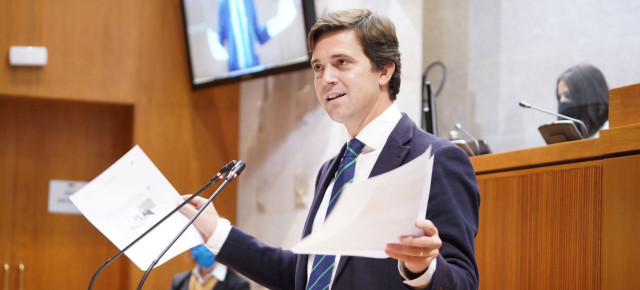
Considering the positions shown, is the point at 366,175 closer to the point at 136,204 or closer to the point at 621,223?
the point at 136,204

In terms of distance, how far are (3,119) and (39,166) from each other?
1.49ft

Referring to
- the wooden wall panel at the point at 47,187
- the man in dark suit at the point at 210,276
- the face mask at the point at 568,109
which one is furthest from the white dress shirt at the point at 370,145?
the wooden wall panel at the point at 47,187

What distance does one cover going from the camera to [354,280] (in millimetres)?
1867

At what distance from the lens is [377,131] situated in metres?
2.10

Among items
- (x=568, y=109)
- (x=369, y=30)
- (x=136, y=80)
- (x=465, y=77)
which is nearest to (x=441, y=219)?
(x=369, y=30)

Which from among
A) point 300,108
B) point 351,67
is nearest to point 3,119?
point 300,108

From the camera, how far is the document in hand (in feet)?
4.85

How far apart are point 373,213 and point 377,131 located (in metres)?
0.64

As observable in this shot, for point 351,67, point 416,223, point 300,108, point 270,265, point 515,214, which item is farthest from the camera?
point 300,108

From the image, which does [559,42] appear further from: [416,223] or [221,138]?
[416,223]

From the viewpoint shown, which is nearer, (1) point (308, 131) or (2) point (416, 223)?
(2) point (416, 223)

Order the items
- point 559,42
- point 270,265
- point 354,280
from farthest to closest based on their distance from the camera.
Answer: point 559,42, point 270,265, point 354,280

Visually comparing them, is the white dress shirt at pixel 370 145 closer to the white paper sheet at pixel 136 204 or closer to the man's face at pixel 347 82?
the man's face at pixel 347 82

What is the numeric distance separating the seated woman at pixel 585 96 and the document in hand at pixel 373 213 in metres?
3.19
